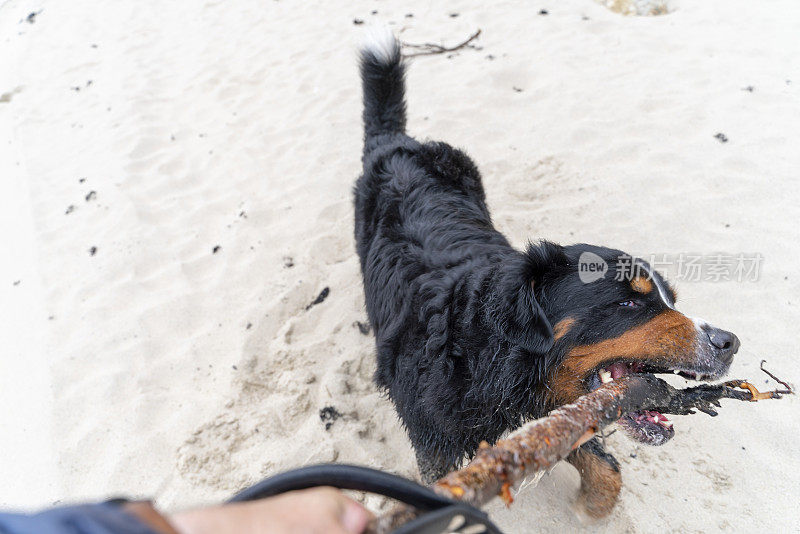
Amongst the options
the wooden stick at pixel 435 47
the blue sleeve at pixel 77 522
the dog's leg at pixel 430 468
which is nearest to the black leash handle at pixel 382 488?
the blue sleeve at pixel 77 522

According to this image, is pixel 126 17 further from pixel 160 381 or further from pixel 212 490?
pixel 212 490

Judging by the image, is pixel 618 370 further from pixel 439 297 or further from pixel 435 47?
pixel 435 47

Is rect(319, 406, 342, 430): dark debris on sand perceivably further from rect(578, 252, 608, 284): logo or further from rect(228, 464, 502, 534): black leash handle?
rect(228, 464, 502, 534): black leash handle

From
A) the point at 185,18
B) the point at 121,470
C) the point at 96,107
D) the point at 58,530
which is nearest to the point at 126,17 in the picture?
the point at 185,18

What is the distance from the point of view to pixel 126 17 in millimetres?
7469

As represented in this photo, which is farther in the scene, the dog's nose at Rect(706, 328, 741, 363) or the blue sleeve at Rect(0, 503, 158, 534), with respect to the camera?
the dog's nose at Rect(706, 328, 741, 363)

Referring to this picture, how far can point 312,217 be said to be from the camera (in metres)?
3.98

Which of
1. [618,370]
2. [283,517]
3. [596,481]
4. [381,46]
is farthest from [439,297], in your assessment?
[381,46]

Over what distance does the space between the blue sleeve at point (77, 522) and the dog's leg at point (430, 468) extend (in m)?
1.84

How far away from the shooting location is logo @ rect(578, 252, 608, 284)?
73.9 inches

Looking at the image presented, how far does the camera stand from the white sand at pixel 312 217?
98.0 inches

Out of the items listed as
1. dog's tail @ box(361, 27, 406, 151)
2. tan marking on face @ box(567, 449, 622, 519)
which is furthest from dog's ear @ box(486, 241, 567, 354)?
dog's tail @ box(361, 27, 406, 151)

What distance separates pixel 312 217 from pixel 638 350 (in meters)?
2.81

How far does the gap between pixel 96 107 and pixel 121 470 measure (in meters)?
4.76
